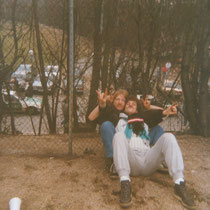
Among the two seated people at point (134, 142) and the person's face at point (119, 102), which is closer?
the two seated people at point (134, 142)

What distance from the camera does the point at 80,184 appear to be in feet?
9.52

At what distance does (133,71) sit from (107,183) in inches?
92.8

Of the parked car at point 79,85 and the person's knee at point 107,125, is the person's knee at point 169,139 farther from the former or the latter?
the parked car at point 79,85

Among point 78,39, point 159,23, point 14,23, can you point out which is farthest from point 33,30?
point 159,23

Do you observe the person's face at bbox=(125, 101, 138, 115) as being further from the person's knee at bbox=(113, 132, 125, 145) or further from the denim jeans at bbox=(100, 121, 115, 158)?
the person's knee at bbox=(113, 132, 125, 145)

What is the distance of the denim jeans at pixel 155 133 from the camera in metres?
3.18

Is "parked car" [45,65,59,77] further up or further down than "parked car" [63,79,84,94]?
further up

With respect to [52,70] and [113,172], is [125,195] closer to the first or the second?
[113,172]

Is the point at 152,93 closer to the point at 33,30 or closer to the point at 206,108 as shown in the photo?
the point at 206,108

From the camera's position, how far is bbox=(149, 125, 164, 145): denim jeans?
125 inches

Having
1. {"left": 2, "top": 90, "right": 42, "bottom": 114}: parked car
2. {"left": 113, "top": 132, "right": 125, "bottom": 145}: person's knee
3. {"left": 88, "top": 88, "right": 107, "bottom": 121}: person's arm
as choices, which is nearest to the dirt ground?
{"left": 113, "top": 132, "right": 125, "bottom": 145}: person's knee

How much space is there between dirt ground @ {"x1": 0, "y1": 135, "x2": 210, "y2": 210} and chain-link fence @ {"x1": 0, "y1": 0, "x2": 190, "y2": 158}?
78 cm

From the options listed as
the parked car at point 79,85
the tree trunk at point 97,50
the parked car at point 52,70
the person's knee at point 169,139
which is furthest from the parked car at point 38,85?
the person's knee at point 169,139

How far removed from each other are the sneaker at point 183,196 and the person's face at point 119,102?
109cm
